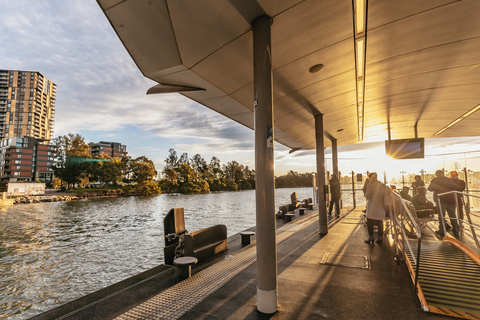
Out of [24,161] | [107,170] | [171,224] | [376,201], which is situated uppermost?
[24,161]

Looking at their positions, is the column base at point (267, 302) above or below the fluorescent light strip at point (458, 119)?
below

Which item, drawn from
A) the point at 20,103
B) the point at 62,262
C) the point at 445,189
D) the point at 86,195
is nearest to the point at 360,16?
the point at 445,189

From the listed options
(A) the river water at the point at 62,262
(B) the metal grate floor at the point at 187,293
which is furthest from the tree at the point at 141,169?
(B) the metal grate floor at the point at 187,293

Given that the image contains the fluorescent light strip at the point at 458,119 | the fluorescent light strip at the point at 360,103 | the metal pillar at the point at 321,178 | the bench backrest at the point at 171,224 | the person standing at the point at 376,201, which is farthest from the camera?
the metal pillar at the point at 321,178

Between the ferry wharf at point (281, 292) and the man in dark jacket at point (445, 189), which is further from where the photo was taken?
the man in dark jacket at point (445, 189)

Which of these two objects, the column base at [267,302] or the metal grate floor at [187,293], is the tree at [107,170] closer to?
the metal grate floor at [187,293]

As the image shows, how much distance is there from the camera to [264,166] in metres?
3.22

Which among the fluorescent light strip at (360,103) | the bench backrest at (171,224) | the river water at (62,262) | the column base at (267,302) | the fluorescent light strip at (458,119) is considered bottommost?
the river water at (62,262)

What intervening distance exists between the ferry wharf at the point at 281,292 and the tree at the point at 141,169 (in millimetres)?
73567

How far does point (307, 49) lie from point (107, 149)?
569 feet

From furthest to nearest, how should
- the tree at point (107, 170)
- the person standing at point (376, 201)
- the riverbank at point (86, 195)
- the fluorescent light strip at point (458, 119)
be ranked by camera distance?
the tree at point (107, 170) → the riverbank at point (86, 195) → the fluorescent light strip at point (458, 119) → the person standing at point (376, 201)

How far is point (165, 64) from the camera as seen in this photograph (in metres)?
3.79

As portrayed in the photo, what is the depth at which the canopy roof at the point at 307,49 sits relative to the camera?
3094 mm

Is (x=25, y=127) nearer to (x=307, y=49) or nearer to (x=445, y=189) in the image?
(x=307, y=49)
